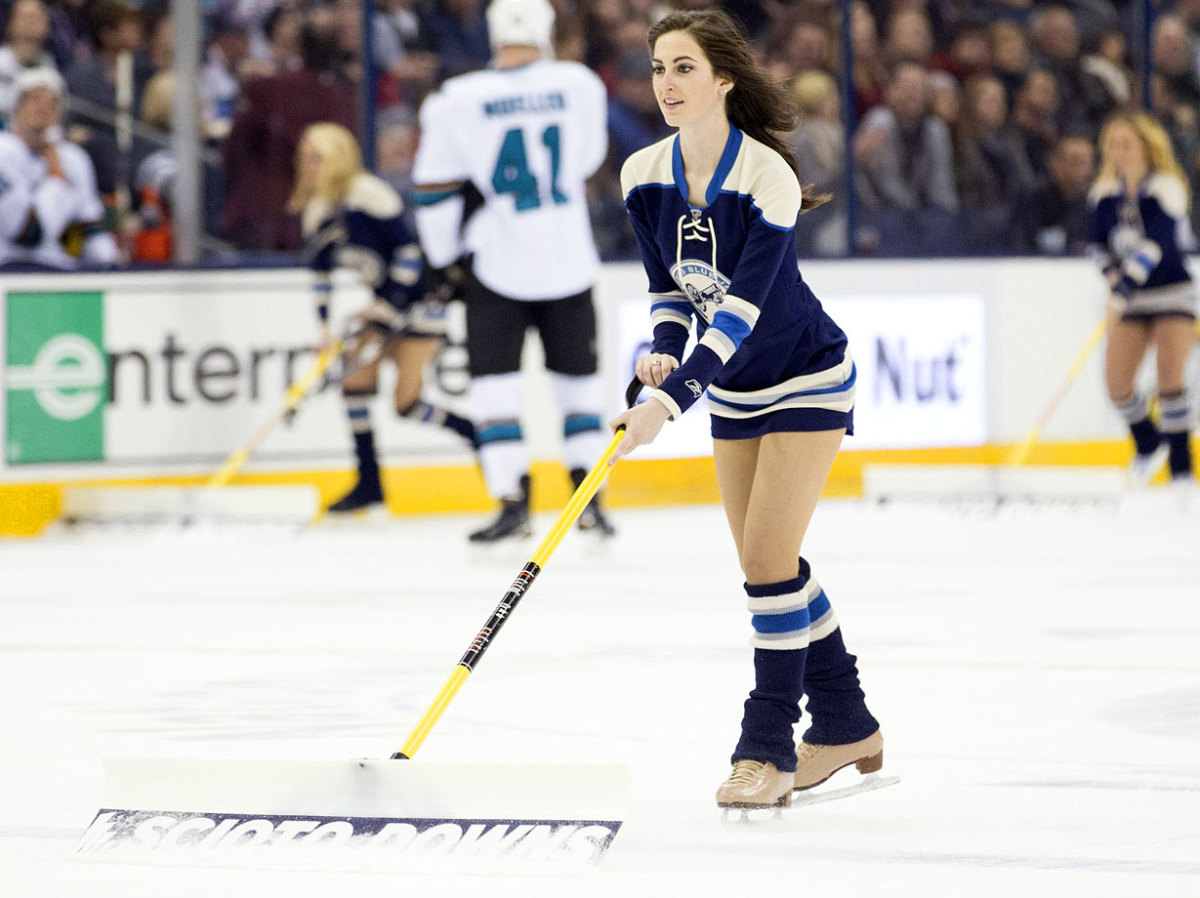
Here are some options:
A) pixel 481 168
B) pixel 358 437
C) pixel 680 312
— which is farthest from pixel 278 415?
pixel 680 312

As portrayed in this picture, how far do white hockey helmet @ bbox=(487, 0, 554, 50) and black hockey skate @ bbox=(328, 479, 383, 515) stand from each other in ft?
6.72

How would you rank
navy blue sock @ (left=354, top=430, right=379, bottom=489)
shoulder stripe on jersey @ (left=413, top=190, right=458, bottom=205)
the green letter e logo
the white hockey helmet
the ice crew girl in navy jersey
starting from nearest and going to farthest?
the ice crew girl in navy jersey
the white hockey helmet
shoulder stripe on jersey @ (left=413, top=190, right=458, bottom=205)
the green letter e logo
navy blue sock @ (left=354, top=430, right=379, bottom=489)

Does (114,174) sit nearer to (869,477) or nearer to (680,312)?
(869,477)

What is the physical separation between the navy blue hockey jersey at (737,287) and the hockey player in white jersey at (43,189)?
480 cm

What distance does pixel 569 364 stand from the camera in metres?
6.41

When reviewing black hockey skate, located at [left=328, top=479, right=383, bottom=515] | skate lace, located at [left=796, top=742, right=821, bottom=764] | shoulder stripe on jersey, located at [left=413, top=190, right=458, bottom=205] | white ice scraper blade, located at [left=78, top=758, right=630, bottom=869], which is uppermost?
shoulder stripe on jersey, located at [left=413, top=190, right=458, bottom=205]

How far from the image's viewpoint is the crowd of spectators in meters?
8.05

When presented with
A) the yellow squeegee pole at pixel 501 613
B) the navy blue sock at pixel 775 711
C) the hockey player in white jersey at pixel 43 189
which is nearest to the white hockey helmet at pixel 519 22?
the hockey player in white jersey at pixel 43 189

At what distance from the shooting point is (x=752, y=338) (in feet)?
9.63

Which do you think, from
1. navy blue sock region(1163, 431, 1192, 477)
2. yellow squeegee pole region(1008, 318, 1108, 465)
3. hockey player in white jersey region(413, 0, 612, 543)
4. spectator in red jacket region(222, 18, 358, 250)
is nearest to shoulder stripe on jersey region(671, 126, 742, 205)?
hockey player in white jersey region(413, 0, 612, 543)

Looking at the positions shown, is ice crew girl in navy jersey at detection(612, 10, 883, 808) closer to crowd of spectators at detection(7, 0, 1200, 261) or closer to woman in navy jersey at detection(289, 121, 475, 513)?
woman in navy jersey at detection(289, 121, 475, 513)

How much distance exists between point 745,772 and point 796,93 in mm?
6503

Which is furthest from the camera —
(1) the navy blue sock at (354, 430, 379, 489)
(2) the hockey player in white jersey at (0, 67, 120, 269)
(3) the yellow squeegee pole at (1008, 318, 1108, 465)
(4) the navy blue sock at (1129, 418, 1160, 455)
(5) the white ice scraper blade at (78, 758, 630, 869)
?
(3) the yellow squeegee pole at (1008, 318, 1108, 465)

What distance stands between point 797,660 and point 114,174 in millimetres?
5701
